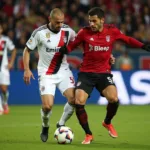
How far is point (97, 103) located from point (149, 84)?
1.66 m

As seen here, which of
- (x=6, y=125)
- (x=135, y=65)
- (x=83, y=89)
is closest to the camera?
(x=83, y=89)

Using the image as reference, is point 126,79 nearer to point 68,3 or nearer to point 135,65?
point 135,65

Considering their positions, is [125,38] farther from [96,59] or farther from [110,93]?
[110,93]

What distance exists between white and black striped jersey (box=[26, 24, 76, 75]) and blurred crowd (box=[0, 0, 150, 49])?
966 cm

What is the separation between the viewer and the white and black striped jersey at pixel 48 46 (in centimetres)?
1023

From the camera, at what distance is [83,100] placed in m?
9.77

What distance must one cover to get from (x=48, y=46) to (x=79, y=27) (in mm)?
11015

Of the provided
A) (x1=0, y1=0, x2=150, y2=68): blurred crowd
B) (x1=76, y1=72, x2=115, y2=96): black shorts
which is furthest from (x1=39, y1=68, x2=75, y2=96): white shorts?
(x1=0, y1=0, x2=150, y2=68): blurred crowd

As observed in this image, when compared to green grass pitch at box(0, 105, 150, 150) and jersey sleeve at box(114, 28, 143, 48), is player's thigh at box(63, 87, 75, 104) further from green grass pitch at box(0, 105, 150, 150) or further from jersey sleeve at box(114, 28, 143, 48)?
jersey sleeve at box(114, 28, 143, 48)

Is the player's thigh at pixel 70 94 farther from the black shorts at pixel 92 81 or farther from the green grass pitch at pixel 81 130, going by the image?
the green grass pitch at pixel 81 130

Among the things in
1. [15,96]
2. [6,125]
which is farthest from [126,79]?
[6,125]

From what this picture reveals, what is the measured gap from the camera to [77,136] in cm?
1073

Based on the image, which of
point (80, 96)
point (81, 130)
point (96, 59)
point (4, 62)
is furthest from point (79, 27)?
point (80, 96)

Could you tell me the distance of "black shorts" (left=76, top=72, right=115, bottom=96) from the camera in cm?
999
